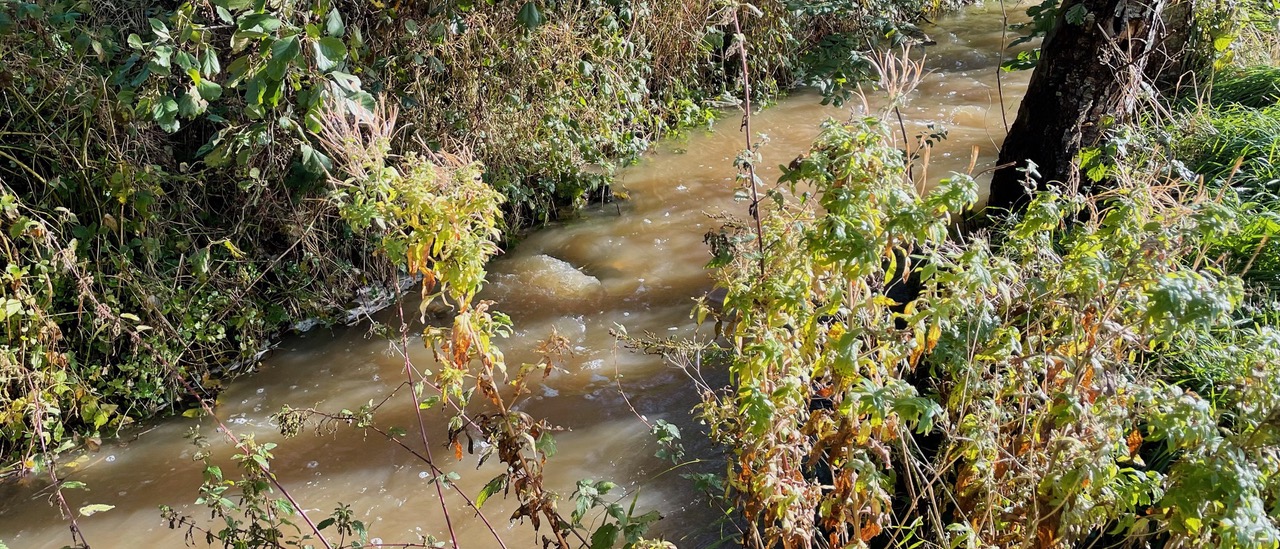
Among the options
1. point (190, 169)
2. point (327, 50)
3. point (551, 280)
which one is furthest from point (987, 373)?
point (190, 169)

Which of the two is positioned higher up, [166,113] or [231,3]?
[231,3]

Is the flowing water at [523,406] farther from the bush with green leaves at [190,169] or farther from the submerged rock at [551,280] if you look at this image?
the bush with green leaves at [190,169]

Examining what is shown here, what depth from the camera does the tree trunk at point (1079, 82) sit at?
13.0 ft

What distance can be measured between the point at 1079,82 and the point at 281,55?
352 cm

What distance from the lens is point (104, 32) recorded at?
3861 mm

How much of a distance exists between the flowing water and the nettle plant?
3.63ft

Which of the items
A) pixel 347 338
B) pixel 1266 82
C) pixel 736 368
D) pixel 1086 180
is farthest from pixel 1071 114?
pixel 347 338

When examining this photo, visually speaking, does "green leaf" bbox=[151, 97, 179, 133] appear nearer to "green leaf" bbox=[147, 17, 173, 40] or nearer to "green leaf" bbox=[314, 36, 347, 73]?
"green leaf" bbox=[147, 17, 173, 40]

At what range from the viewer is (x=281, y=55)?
2.18 m

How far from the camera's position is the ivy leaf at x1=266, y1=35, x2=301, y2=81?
2178 millimetres

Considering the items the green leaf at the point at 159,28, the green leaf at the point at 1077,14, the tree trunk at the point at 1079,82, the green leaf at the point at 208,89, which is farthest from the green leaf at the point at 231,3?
the green leaf at the point at 1077,14

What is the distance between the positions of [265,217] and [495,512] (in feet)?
6.80

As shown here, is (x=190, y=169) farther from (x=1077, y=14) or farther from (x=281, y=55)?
(x=1077, y=14)

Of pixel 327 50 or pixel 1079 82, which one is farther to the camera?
pixel 1079 82
